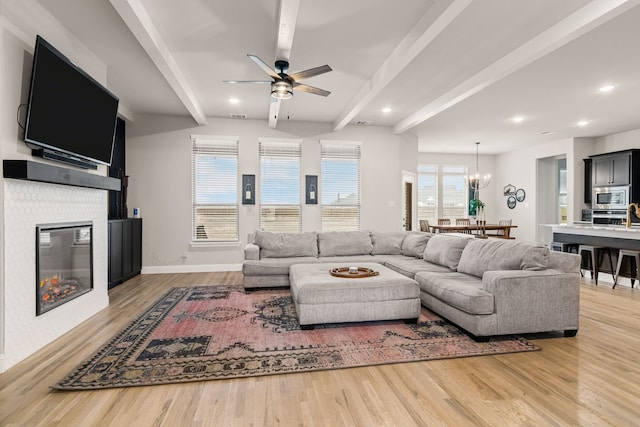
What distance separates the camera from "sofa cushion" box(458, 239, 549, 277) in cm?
309

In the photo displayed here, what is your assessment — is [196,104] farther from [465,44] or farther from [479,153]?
[479,153]

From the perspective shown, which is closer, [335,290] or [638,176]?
[335,290]

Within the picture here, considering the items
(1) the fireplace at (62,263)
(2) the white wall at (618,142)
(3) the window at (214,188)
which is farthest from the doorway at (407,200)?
(1) the fireplace at (62,263)

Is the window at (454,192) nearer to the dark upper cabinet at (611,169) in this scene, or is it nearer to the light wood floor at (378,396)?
the dark upper cabinet at (611,169)

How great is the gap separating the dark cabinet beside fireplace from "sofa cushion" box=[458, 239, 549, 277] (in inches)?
194

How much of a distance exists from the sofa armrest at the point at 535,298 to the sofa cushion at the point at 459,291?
0.10 metres

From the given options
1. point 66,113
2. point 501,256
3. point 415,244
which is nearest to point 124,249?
point 66,113

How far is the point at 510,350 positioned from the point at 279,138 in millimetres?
5402

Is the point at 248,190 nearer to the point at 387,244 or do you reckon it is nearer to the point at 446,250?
the point at 387,244

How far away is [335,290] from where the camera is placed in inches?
127

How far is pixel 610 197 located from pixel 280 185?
7376mm

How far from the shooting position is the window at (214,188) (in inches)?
254

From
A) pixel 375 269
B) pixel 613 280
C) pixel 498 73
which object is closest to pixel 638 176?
pixel 613 280

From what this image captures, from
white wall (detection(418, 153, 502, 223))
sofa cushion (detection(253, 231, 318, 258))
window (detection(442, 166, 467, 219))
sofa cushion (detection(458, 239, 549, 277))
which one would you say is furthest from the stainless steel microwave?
sofa cushion (detection(253, 231, 318, 258))
